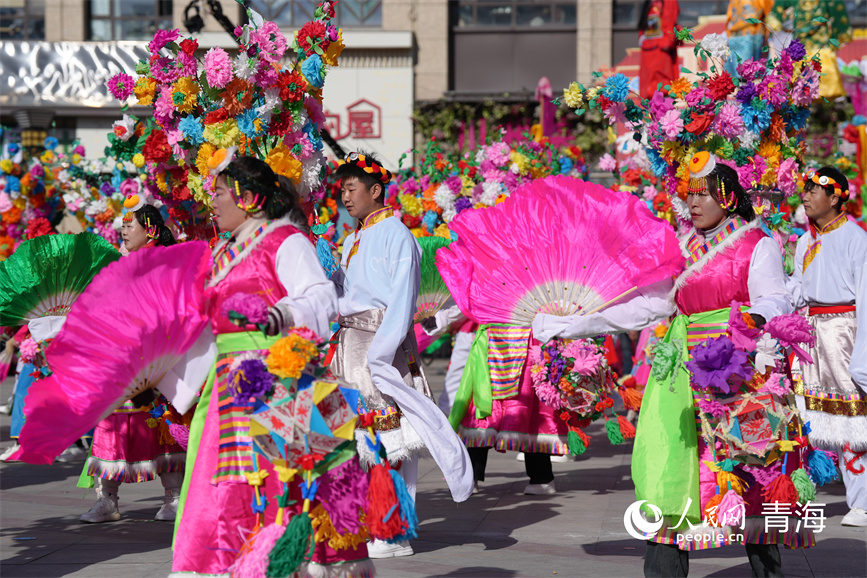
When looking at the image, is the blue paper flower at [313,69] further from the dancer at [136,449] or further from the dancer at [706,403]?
the dancer at [706,403]

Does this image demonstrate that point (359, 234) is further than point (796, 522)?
Yes

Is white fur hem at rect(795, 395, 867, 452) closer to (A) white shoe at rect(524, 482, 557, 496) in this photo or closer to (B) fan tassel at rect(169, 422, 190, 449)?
(A) white shoe at rect(524, 482, 557, 496)

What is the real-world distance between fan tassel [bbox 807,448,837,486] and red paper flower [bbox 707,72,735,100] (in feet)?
7.35

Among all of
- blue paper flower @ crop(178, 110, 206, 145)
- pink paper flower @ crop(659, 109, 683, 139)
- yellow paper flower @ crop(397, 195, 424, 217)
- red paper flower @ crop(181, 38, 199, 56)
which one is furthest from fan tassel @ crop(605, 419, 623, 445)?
yellow paper flower @ crop(397, 195, 424, 217)

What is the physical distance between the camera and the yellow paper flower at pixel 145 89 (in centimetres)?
621

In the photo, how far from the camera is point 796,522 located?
4.46 meters

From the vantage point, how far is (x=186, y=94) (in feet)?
19.7

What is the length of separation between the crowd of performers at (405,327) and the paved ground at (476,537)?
308 millimetres

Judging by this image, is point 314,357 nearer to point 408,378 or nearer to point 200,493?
point 200,493

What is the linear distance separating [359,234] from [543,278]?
101cm

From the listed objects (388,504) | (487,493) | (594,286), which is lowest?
(487,493)

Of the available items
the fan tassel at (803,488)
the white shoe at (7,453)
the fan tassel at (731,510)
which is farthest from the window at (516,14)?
the fan tassel at (731,510)

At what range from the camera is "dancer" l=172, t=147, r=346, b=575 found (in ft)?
12.3

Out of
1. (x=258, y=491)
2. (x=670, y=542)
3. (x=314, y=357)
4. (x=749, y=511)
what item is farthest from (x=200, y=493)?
(x=749, y=511)
